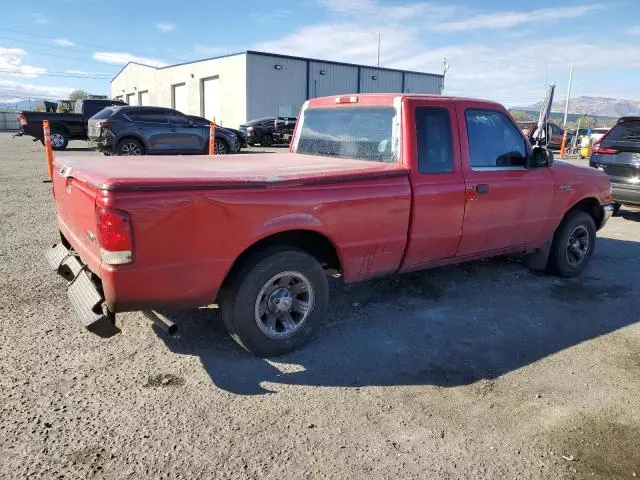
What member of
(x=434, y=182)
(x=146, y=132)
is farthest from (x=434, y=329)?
(x=146, y=132)

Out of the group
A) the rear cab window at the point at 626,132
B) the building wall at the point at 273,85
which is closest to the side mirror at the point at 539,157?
the rear cab window at the point at 626,132

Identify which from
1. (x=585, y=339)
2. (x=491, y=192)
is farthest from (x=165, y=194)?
(x=585, y=339)

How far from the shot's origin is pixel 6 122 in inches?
1785

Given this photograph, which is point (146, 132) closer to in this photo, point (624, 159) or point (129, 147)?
point (129, 147)

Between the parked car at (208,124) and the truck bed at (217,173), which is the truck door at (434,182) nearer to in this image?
the truck bed at (217,173)

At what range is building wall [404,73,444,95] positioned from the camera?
133 ft

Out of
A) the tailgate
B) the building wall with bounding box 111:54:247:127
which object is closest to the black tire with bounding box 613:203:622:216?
the tailgate

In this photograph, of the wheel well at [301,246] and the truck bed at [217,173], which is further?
the wheel well at [301,246]

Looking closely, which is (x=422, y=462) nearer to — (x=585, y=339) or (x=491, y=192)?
(x=585, y=339)

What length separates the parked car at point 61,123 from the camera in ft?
60.3

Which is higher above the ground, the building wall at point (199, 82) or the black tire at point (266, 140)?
the building wall at point (199, 82)

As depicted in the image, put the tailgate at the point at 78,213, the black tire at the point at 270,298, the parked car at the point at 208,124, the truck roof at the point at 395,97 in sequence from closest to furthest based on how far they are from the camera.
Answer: the tailgate at the point at 78,213
the black tire at the point at 270,298
the truck roof at the point at 395,97
the parked car at the point at 208,124

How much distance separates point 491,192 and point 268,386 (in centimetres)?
271

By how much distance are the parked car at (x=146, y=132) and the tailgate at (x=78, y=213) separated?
441 inches
